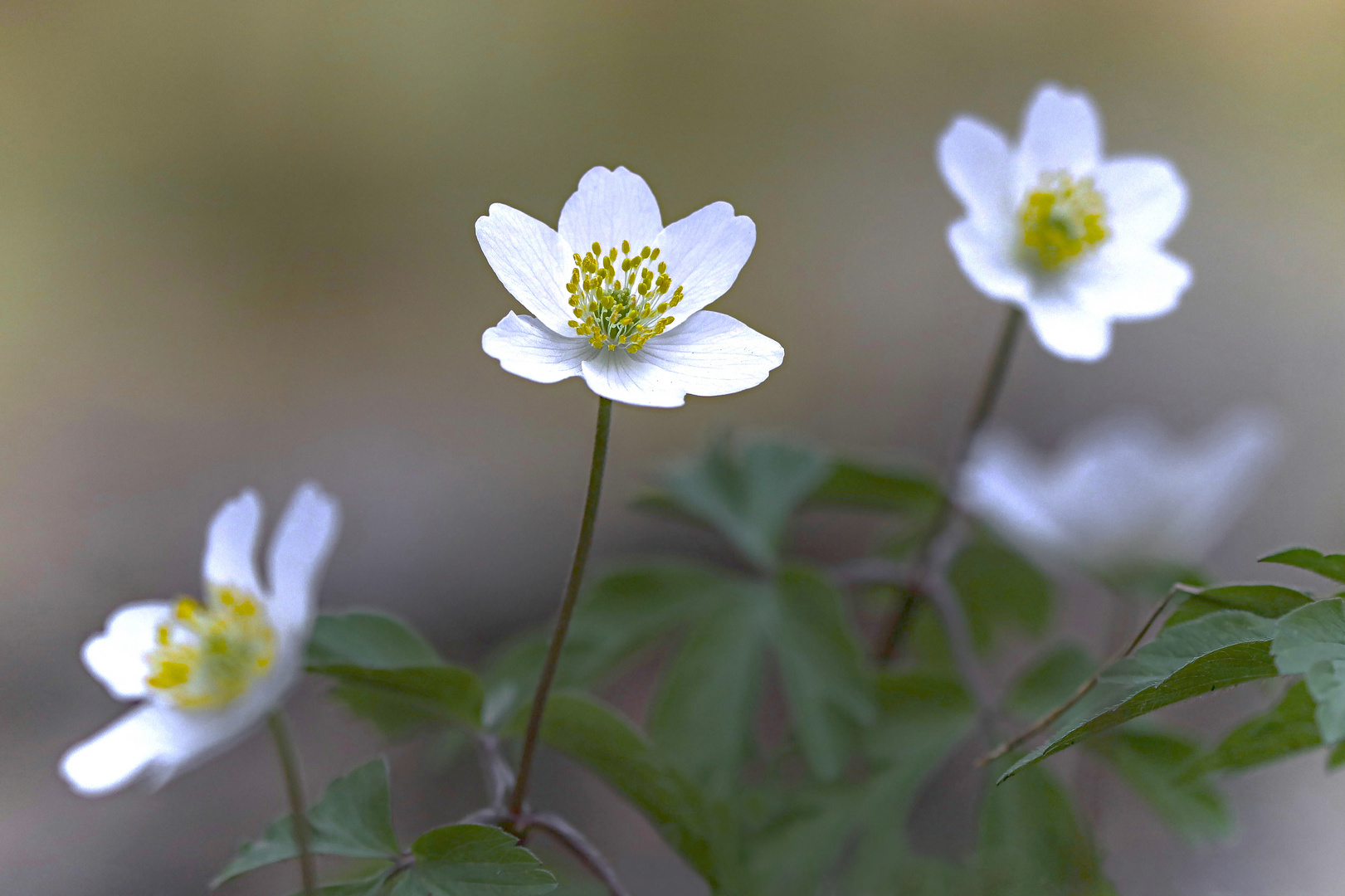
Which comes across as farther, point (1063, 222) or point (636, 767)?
point (1063, 222)

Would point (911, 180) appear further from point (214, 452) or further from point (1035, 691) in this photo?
point (1035, 691)

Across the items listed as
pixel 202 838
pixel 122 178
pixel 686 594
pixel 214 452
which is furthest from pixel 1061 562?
pixel 122 178

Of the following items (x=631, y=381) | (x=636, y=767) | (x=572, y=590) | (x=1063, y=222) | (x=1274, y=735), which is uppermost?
(x=1063, y=222)

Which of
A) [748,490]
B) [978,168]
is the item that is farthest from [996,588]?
[978,168]

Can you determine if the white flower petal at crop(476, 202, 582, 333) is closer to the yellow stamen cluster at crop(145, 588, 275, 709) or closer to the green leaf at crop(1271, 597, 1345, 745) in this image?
the yellow stamen cluster at crop(145, 588, 275, 709)

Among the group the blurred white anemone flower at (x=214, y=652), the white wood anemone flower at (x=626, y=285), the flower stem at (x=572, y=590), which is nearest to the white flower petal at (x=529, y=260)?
the white wood anemone flower at (x=626, y=285)

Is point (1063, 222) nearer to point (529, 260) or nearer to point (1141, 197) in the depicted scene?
point (1141, 197)

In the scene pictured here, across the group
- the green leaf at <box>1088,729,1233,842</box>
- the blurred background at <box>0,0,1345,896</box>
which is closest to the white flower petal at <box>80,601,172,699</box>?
the green leaf at <box>1088,729,1233,842</box>
